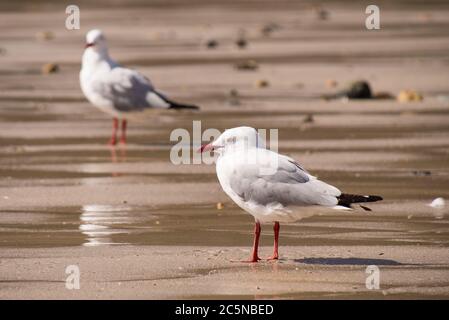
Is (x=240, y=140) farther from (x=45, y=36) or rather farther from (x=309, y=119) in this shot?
(x=45, y=36)

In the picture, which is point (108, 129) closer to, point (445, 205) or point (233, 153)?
point (445, 205)

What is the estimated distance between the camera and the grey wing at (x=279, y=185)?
8742mm

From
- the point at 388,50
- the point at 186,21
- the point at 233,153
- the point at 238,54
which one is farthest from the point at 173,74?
the point at 233,153

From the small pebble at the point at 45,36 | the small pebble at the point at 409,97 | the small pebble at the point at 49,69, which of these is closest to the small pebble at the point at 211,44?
the small pebble at the point at 45,36

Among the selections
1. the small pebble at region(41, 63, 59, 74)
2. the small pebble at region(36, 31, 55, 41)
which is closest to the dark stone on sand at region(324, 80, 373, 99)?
the small pebble at region(41, 63, 59, 74)

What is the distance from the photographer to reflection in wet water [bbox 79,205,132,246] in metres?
9.64

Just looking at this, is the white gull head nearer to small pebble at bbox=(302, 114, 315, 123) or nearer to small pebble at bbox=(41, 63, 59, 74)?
small pebble at bbox=(302, 114, 315, 123)

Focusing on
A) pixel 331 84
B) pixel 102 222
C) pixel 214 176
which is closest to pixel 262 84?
pixel 331 84

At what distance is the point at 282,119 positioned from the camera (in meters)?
16.1

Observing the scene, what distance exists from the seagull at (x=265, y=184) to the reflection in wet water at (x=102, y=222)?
114 centimetres

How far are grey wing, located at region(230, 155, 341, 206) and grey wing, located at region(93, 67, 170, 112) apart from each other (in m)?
6.63

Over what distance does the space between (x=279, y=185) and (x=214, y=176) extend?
369 cm

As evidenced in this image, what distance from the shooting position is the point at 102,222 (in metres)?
10.3

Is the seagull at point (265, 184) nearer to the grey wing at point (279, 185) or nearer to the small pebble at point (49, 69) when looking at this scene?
the grey wing at point (279, 185)
